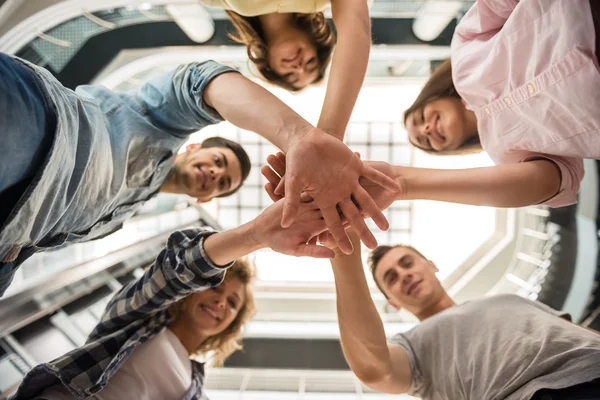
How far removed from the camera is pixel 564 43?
101 cm

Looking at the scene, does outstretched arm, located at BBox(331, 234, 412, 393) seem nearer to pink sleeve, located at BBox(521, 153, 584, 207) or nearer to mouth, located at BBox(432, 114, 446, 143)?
pink sleeve, located at BBox(521, 153, 584, 207)

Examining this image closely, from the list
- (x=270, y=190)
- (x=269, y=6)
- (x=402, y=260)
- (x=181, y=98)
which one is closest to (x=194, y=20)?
(x=269, y=6)

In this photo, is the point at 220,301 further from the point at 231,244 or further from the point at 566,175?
the point at 566,175

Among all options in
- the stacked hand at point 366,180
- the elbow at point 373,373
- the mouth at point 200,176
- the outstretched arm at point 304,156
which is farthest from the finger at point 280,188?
the mouth at point 200,176

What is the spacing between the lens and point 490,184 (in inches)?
49.2

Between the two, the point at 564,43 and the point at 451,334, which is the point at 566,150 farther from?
the point at 451,334

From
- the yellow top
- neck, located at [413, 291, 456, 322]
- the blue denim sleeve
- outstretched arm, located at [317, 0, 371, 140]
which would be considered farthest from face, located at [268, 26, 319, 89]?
neck, located at [413, 291, 456, 322]

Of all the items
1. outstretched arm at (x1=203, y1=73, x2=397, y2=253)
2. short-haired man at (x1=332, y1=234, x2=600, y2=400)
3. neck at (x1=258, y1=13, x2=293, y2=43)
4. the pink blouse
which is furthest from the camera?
neck at (x1=258, y1=13, x2=293, y2=43)

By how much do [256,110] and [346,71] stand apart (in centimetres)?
37

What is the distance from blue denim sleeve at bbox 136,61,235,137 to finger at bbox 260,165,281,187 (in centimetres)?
23

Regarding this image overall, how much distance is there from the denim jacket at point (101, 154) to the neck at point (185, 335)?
542 millimetres

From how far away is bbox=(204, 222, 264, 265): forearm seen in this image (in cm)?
141

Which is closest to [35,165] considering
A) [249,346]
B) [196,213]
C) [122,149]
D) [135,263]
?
[122,149]

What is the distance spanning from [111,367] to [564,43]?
168 centimetres
